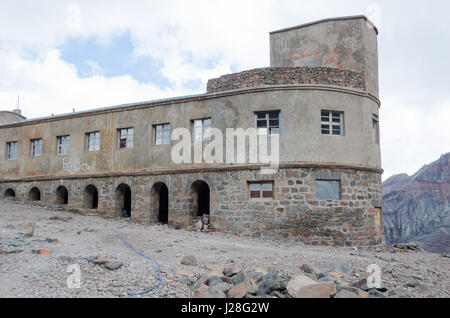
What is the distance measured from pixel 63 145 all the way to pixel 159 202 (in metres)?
6.98

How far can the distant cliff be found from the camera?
5478cm

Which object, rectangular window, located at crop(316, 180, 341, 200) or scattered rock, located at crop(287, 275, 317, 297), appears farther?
rectangular window, located at crop(316, 180, 341, 200)

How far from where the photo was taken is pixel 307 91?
14.5 metres

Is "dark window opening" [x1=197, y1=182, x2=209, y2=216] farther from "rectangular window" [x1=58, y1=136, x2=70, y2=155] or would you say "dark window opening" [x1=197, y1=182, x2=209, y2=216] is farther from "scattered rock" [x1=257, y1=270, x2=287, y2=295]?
"scattered rock" [x1=257, y1=270, x2=287, y2=295]

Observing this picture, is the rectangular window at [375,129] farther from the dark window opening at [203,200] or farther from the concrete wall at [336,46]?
the dark window opening at [203,200]

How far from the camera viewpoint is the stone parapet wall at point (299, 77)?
1468cm

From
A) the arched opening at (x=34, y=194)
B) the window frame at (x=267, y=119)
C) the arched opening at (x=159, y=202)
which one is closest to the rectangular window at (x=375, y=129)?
the window frame at (x=267, y=119)

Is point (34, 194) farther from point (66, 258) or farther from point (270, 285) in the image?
point (270, 285)

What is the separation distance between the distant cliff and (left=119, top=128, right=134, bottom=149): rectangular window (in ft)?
144

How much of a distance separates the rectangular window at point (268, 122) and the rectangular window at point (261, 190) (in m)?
2.10

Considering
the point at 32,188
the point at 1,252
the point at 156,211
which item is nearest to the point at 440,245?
the point at 156,211

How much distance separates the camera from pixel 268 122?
14.9 m

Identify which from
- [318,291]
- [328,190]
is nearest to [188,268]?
[318,291]

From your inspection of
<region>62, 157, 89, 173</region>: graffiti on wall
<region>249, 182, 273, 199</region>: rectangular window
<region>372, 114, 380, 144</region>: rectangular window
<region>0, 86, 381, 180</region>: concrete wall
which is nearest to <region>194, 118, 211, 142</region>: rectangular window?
<region>0, 86, 381, 180</region>: concrete wall
